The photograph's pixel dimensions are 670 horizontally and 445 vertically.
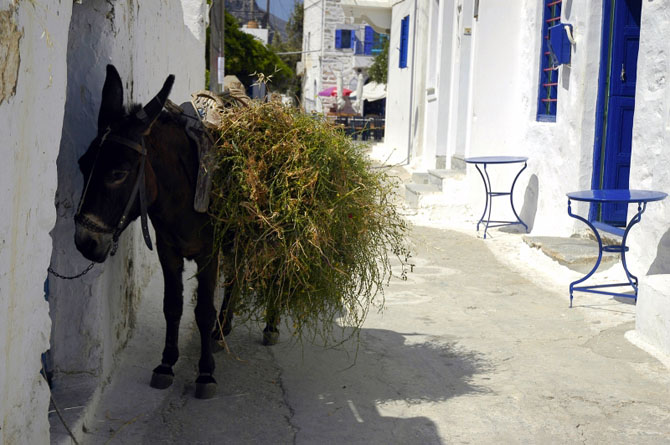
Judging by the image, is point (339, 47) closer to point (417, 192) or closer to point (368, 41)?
point (368, 41)

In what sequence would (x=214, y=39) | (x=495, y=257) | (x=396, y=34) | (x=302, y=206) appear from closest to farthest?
(x=302, y=206), (x=495, y=257), (x=214, y=39), (x=396, y=34)

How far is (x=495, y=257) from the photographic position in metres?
8.20

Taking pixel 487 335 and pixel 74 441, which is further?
pixel 487 335

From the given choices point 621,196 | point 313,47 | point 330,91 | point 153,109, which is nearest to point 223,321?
point 153,109

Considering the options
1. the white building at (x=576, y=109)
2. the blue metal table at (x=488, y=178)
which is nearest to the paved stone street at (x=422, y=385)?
the white building at (x=576, y=109)

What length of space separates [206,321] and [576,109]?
5310mm

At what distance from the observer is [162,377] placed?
404 cm

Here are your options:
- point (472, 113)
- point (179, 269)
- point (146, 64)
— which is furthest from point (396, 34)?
point (179, 269)

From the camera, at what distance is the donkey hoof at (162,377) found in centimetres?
403

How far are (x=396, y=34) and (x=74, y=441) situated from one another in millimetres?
16950

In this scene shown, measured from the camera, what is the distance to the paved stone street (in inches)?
142

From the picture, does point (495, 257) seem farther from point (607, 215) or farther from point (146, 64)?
point (146, 64)

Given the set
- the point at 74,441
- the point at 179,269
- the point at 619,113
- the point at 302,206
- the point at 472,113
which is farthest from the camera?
the point at 472,113

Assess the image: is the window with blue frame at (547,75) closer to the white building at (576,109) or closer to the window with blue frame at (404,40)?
the white building at (576,109)
